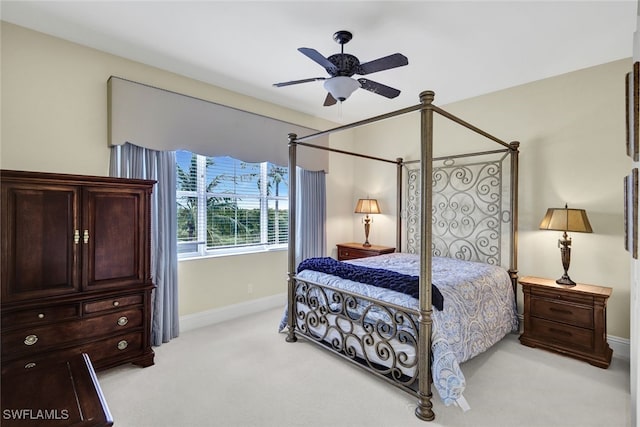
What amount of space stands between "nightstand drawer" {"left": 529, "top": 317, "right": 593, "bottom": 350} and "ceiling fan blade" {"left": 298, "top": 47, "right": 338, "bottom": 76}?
302 centimetres

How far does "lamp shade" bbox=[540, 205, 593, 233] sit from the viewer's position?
280 centimetres

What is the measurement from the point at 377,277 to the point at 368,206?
227cm

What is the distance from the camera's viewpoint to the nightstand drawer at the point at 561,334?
2.73 m

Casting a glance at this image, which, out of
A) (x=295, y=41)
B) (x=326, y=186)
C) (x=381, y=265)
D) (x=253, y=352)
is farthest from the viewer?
(x=326, y=186)

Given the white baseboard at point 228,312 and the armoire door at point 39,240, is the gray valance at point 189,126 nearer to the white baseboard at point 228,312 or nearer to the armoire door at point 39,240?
the armoire door at point 39,240

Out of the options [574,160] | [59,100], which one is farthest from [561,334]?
[59,100]

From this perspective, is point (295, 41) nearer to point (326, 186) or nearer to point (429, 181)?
point (429, 181)

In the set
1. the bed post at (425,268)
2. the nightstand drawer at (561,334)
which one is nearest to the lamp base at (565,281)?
the nightstand drawer at (561,334)

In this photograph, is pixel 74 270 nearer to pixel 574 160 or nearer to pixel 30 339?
pixel 30 339

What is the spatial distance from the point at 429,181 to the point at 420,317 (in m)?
0.94

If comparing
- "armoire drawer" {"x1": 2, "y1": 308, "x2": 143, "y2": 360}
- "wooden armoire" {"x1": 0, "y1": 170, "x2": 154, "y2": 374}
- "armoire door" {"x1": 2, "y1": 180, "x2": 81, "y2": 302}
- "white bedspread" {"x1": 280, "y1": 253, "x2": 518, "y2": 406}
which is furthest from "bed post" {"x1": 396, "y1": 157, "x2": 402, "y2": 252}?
"armoire door" {"x1": 2, "y1": 180, "x2": 81, "y2": 302}

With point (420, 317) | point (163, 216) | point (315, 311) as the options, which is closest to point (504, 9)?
point (420, 317)

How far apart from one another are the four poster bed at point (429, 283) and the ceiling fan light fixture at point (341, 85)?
267 mm

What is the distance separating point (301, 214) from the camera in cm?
447
